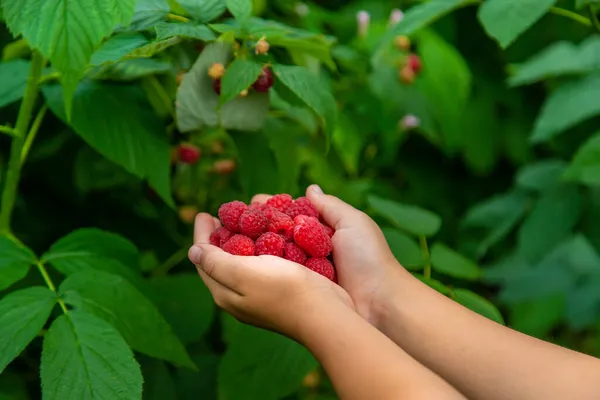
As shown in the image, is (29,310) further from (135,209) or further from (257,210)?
(135,209)

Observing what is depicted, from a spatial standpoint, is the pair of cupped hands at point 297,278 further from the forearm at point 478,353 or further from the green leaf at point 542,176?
the green leaf at point 542,176

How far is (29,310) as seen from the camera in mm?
777

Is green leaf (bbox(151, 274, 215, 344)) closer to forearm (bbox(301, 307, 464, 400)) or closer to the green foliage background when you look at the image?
the green foliage background

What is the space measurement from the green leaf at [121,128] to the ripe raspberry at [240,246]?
0.19 m

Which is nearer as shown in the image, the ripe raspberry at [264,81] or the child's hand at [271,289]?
the child's hand at [271,289]

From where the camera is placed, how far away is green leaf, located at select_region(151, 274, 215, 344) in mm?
1092

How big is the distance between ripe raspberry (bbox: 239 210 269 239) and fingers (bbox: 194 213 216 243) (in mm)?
61

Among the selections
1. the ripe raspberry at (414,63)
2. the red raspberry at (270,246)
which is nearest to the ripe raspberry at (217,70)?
the red raspberry at (270,246)

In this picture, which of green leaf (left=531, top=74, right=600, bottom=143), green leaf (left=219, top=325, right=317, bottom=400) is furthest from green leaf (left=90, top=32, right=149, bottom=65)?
green leaf (left=531, top=74, right=600, bottom=143)

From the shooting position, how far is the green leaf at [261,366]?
96cm

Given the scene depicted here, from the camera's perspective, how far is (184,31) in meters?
0.82

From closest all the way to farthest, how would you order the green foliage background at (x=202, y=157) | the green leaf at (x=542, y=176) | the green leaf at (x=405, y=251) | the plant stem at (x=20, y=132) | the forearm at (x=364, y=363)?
1. the forearm at (x=364, y=363)
2. the green foliage background at (x=202, y=157)
3. the plant stem at (x=20, y=132)
4. the green leaf at (x=405, y=251)
5. the green leaf at (x=542, y=176)

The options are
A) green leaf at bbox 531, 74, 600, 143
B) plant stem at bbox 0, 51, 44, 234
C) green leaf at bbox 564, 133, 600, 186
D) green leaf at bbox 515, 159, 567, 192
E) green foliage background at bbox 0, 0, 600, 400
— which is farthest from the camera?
green leaf at bbox 515, 159, 567, 192

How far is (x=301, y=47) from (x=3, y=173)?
0.59 m
